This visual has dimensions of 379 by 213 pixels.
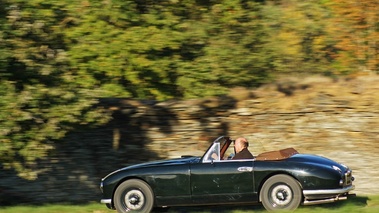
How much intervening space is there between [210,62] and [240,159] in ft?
27.5

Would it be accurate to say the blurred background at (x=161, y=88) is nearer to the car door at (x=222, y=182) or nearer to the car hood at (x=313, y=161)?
the car door at (x=222, y=182)

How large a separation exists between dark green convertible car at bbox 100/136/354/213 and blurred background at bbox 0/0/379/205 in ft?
7.31

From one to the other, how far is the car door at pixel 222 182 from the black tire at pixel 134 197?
32.8 inches

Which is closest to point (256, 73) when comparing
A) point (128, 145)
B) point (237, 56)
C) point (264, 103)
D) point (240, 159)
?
point (237, 56)

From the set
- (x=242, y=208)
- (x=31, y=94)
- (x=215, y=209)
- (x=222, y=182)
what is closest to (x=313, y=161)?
(x=222, y=182)

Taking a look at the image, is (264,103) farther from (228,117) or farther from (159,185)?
(159,185)

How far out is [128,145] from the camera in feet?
60.6

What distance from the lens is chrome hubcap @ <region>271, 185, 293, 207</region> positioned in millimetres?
13180

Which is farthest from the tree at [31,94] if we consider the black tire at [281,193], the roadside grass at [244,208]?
the black tire at [281,193]

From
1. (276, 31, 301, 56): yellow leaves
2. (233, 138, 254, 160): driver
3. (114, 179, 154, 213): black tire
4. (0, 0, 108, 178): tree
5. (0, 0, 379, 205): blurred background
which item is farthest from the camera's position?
(276, 31, 301, 56): yellow leaves

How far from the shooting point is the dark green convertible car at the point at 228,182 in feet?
43.0

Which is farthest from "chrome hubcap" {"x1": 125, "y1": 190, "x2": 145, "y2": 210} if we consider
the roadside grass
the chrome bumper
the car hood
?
the chrome bumper

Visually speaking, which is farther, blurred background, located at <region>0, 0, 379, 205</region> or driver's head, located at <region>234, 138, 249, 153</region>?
blurred background, located at <region>0, 0, 379, 205</region>

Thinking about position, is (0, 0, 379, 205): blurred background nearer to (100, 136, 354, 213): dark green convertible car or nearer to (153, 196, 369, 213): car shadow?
(100, 136, 354, 213): dark green convertible car
